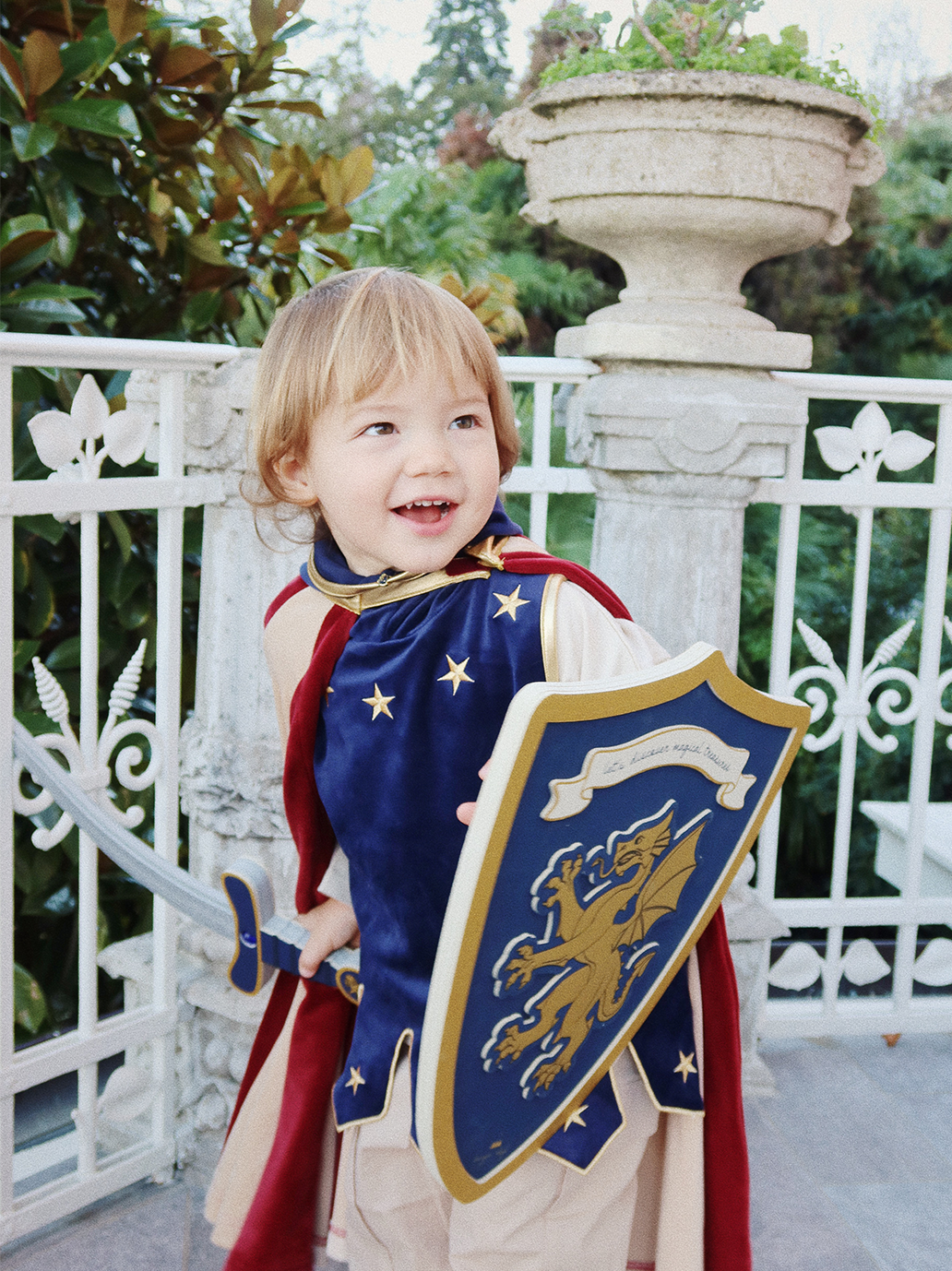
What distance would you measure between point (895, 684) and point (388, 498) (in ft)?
15.0

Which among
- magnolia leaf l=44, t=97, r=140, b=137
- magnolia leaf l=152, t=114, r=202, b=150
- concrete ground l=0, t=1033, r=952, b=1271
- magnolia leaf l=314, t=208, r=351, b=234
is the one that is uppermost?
magnolia leaf l=152, t=114, r=202, b=150

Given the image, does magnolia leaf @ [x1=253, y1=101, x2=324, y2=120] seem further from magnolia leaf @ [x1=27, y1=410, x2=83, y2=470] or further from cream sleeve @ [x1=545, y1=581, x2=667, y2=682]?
cream sleeve @ [x1=545, y1=581, x2=667, y2=682]

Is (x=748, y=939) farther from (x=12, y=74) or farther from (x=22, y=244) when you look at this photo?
(x=12, y=74)

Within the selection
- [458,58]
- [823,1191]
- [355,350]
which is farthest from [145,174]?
[458,58]

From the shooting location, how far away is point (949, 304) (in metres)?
7.86

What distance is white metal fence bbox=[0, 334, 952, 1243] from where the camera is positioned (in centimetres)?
180

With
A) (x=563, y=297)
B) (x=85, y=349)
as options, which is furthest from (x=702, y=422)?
(x=563, y=297)

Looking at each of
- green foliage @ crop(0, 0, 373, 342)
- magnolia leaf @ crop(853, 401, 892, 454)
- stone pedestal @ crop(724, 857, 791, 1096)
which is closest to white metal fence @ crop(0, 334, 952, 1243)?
magnolia leaf @ crop(853, 401, 892, 454)

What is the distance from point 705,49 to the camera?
1.93 meters

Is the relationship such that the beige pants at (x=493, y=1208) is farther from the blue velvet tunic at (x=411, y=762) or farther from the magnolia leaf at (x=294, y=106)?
the magnolia leaf at (x=294, y=106)

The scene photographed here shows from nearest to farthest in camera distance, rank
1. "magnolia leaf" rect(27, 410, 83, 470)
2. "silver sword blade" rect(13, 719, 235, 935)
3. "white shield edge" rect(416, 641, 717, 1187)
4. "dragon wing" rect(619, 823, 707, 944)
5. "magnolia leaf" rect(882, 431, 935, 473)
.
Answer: "white shield edge" rect(416, 641, 717, 1187) → "dragon wing" rect(619, 823, 707, 944) → "silver sword blade" rect(13, 719, 235, 935) → "magnolia leaf" rect(27, 410, 83, 470) → "magnolia leaf" rect(882, 431, 935, 473)

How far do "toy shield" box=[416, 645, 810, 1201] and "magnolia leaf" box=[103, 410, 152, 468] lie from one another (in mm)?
1133

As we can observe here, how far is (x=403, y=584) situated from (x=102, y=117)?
1485 mm

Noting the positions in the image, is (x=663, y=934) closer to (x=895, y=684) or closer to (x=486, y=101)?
(x=895, y=684)
